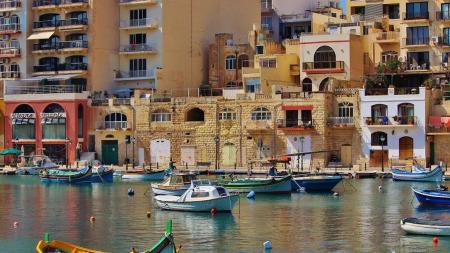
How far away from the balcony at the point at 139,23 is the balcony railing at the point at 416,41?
2252cm

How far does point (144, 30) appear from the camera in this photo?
308ft

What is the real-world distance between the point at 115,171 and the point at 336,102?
62.6 feet

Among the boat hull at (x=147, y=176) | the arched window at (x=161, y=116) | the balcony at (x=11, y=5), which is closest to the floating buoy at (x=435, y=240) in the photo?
the boat hull at (x=147, y=176)

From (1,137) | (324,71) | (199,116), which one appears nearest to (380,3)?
(324,71)

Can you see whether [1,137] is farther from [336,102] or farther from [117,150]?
[336,102]

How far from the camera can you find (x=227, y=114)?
286 ft

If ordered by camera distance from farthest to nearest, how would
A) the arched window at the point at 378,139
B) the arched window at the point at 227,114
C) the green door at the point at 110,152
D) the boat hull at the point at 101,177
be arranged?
the green door at the point at 110,152 → the arched window at the point at 227,114 → the arched window at the point at 378,139 → the boat hull at the point at 101,177

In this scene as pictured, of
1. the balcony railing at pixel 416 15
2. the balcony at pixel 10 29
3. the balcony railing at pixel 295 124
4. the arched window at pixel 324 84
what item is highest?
the balcony at pixel 10 29

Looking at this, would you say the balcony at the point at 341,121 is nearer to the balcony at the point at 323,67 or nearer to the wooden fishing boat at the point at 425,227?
the balcony at the point at 323,67

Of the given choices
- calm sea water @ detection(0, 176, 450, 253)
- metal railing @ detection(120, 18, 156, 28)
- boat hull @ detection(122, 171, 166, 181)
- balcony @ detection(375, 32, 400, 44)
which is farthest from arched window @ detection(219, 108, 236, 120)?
calm sea water @ detection(0, 176, 450, 253)

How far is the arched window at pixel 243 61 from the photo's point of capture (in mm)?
93562

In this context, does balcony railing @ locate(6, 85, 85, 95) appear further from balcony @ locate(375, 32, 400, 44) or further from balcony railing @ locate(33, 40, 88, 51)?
balcony @ locate(375, 32, 400, 44)

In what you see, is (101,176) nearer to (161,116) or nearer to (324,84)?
(161,116)

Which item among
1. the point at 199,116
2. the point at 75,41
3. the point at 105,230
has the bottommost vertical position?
the point at 105,230
